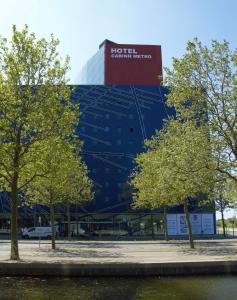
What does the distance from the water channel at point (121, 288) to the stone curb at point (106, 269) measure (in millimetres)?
558

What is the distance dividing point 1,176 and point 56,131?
368 cm

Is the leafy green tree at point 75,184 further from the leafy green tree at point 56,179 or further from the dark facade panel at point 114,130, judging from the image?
the dark facade panel at point 114,130

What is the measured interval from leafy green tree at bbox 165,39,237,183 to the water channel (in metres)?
7.52

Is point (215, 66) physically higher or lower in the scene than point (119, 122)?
lower

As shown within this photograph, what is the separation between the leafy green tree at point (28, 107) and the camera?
22.2 meters

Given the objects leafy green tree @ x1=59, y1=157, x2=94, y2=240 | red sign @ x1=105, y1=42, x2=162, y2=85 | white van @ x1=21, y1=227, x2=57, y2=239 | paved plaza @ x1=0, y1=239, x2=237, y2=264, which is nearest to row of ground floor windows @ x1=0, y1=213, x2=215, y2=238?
white van @ x1=21, y1=227, x2=57, y2=239

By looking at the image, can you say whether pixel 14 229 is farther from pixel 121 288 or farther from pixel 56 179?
pixel 121 288

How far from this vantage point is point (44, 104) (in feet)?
73.9

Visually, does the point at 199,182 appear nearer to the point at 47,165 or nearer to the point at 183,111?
the point at 183,111

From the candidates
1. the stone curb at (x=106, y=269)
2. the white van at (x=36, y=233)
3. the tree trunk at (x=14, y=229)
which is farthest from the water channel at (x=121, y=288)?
the white van at (x=36, y=233)

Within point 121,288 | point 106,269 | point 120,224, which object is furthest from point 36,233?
point 121,288

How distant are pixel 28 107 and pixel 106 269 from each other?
28.8 ft

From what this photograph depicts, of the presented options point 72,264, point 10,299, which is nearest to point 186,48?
point 72,264

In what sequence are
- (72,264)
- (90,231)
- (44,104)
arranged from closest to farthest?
(72,264)
(44,104)
(90,231)
